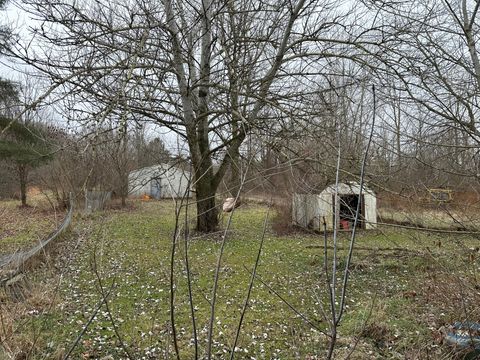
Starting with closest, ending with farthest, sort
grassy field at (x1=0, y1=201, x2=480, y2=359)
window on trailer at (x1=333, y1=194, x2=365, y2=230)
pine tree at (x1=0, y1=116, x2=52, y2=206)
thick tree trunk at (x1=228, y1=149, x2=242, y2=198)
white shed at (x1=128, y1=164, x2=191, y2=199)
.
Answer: white shed at (x1=128, y1=164, x2=191, y2=199), thick tree trunk at (x1=228, y1=149, x2=242, y2=198), window on trailer at (x1=333, y1=194, x2=365, y2=230), grassy field at (x1=0, y1=201, x2=480, y2=359), pine tree at (x1=0, y1=116, x2=52, y2=206)

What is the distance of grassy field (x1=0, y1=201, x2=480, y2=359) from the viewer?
3.68 meters

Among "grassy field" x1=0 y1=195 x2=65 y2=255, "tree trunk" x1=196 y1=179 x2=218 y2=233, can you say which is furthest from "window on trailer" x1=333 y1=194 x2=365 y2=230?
"grassy field" x1=0 y1=195 x2=65 y2=255

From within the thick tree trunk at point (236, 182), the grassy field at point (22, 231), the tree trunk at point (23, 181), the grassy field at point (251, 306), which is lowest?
the grassy field at point (251, 306)

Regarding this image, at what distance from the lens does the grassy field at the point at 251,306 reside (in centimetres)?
368

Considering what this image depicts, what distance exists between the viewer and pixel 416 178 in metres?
5.07

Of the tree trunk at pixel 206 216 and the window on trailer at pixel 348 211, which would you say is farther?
the tree trunk at pixel 206 216

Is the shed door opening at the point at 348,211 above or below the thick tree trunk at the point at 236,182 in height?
below

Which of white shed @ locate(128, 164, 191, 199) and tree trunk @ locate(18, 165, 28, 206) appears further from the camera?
tree trunk @ locate(18, 165, 28, 206)

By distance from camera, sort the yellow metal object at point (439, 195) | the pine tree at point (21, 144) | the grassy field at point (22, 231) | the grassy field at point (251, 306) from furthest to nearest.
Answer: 1. the pine tree at point (21, 144)
2. the grassy field at point (22, 231)
3. the grassy field at point (251, 306)
4. the yellow metal object at point (439, 195)

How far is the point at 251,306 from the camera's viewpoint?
5410mm

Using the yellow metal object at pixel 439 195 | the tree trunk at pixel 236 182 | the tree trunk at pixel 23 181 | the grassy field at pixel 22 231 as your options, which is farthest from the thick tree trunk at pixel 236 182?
the tree trunk at pixel 23 181

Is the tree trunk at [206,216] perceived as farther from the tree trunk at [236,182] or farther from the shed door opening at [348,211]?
the tree trunk at [236,182]

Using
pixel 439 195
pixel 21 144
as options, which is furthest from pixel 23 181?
pixel 439 195

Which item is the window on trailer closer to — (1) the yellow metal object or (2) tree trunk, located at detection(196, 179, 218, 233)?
(1) the yellow metal object
